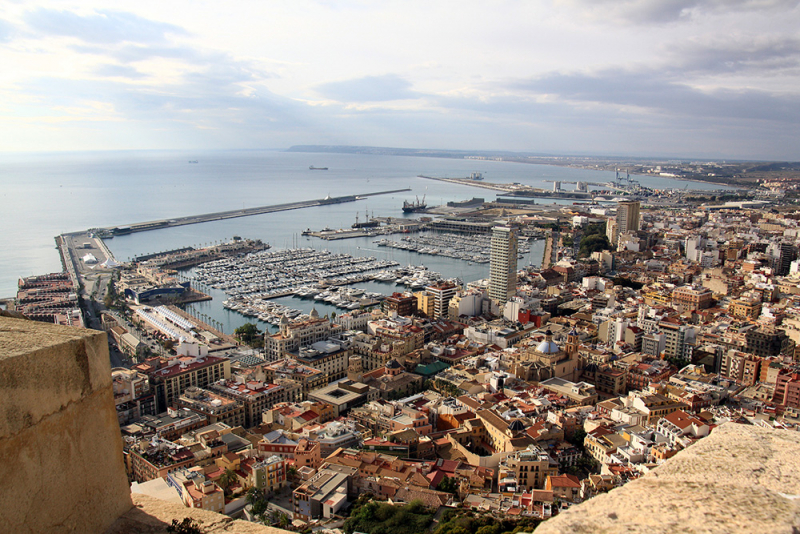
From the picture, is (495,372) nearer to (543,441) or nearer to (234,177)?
(543,441)

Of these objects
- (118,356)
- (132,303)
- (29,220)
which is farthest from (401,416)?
(29,220)

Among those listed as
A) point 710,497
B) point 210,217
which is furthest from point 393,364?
point 210,217

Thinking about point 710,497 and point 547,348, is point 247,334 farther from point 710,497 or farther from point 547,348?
point 710,497

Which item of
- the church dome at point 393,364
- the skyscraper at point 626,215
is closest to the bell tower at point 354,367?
the church dome at point 393,364

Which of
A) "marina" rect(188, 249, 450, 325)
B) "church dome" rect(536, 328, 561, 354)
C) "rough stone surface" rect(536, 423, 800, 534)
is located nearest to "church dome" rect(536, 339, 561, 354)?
"church dome" rect(536, 328, 561, 354)

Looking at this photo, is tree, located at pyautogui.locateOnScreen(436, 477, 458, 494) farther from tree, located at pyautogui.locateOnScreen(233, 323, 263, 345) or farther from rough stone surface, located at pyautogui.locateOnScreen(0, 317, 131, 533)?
tree, located at pyautogui.locateOnScreen(233, 323, 263, 345)

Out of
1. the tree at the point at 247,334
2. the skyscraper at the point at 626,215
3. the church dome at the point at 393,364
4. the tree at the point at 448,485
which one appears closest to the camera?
the tree at the point at 448,485

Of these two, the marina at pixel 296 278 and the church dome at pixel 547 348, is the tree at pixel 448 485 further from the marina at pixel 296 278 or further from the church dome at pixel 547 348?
the marina at pixel 296 278
